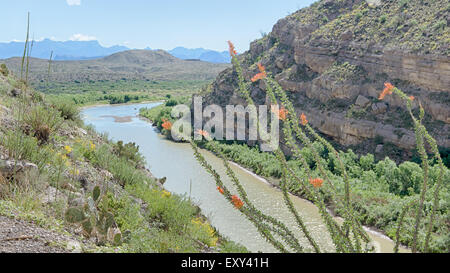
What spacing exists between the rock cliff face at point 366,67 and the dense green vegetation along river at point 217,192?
5.98 m

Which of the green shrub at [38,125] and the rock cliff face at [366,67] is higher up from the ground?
the rock cliff face at [366,67]

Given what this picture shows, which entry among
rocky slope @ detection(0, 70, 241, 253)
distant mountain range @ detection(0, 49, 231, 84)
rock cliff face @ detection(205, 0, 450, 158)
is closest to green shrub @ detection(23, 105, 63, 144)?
rocky slope @ detection(0, 70, 241, 253)

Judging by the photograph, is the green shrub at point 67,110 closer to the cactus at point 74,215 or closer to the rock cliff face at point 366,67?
the cactus at point 74,215

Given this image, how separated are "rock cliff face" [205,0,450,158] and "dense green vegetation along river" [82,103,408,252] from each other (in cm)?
598

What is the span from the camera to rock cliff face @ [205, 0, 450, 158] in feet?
54.6

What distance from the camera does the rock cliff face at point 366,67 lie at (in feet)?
54.6

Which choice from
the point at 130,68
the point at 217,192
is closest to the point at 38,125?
the point at 217,192

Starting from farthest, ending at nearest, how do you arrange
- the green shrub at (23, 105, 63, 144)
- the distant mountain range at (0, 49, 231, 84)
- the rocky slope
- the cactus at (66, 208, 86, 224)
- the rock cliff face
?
the distant mountain range at (0, 49, 231, 84) → the rock cliff face → the green shrub at (23, 105, 63, 144) → the cactus at (66, 208, 86, 224) → the rocky slope

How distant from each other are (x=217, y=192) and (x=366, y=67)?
11.5 m

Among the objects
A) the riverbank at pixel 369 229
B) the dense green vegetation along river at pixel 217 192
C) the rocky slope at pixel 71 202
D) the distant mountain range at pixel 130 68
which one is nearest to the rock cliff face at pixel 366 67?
the riverbank at pixel 369 229

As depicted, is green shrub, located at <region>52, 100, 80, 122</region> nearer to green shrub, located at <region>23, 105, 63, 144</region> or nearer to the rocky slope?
the rocky slope
